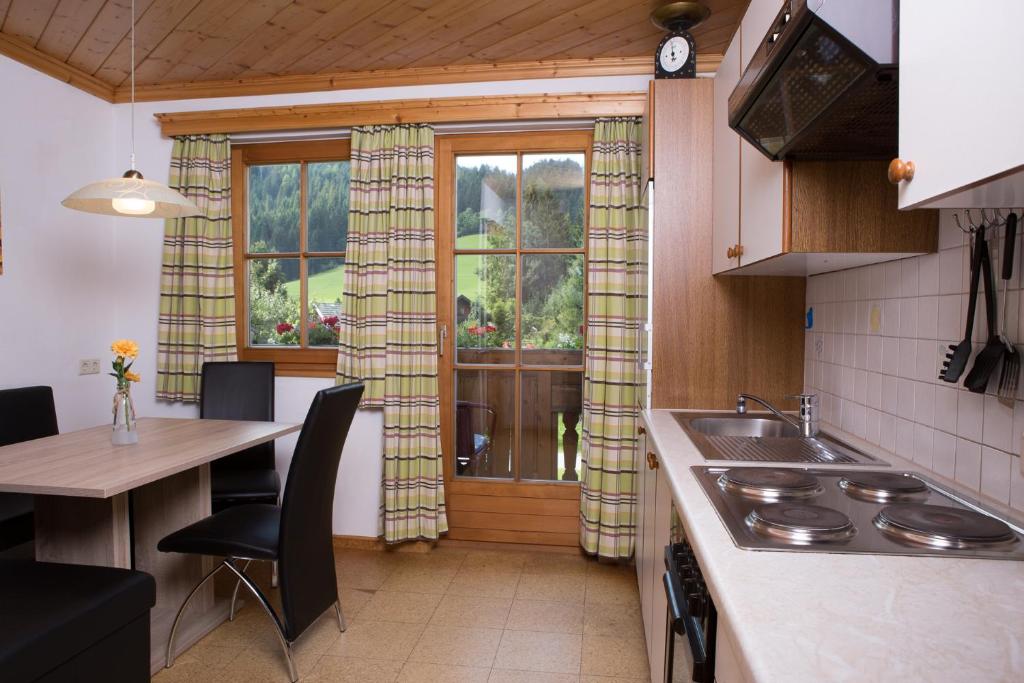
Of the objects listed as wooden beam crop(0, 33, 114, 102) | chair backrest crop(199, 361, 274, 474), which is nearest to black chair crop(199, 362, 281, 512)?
chair backrest crop(199, 361, 274, 474)

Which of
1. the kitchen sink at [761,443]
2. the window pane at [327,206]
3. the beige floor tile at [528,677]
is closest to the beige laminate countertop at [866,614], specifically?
the kitchen sink at [761,443]

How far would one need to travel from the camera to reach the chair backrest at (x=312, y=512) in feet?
6.65

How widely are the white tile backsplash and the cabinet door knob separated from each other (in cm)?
46

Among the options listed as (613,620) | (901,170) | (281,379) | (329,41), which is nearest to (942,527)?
(901,170)

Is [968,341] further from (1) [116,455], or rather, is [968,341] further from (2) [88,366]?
(2) [88,366]

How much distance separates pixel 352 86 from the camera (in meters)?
3.24

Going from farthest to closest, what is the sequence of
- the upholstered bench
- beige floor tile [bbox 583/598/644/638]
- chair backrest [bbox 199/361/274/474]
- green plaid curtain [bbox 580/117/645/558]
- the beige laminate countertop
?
1. chair backrest [bbox 199/361/274/474]
2. green plaid curtain [bbox 580/117/645/558]
3. beige floor tile [bbox 583/598/644/638]
4. the upholstered bench
5. the beige laminate countertop

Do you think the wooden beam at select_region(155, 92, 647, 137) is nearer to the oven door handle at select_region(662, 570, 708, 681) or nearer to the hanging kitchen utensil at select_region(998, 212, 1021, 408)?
the hanging kitchen utensil at select_region(998, 212, 1021, 408)

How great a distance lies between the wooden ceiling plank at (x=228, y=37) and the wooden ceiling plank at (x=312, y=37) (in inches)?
5.5

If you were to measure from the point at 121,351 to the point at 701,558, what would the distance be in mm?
2127

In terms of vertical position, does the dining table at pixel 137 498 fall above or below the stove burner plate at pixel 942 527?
below

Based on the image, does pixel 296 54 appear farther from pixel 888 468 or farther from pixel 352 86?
pixel 888 468

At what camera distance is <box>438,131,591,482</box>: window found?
3.20 meters

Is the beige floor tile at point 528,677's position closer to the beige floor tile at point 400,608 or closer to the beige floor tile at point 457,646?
the beige floor tile at point 457,646
